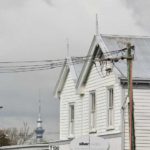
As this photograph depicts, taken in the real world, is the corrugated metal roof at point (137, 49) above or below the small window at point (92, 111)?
above

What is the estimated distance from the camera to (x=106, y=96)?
A: 41.3 m

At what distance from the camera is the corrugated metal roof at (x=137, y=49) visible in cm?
4000

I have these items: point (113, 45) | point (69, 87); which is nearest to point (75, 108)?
point (69, 87)

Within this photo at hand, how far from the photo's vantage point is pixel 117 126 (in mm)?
39594

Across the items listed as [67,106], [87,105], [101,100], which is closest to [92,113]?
[87,105]

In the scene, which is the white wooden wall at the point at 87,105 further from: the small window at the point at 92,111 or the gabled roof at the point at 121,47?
the gabled roof at the point at 121,47

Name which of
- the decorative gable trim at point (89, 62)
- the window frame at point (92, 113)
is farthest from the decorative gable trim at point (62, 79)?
the window frame at point (92, 113)

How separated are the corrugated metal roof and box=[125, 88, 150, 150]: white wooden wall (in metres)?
0.99

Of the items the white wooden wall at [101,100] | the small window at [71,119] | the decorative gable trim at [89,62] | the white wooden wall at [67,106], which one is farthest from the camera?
the small window at [71,119]

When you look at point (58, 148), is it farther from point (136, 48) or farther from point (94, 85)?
point (136, 48)

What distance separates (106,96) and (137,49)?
10.4 feet

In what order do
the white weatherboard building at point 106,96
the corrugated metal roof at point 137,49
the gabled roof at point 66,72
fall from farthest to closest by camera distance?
the gabled roof at point 66,72, the corrugated metal roof at point 137,49, the white weatherboard building at point 106,96

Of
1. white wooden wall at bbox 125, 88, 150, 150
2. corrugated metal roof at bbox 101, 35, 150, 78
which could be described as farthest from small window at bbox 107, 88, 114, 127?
corrugated metal roof at bbox 101, 35, 150, 78

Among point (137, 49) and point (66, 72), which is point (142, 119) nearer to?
point (137, 49)
